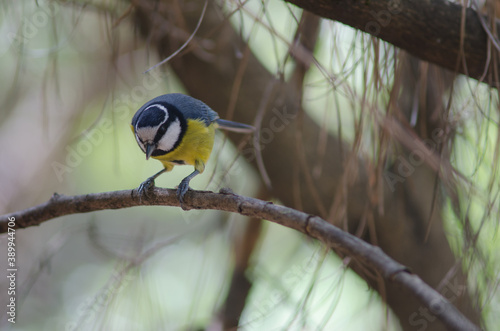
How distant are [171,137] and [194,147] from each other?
0.10 metres

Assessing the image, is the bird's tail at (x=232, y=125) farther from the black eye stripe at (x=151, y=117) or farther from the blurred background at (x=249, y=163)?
the black eye stripe at (x=151, y=117)

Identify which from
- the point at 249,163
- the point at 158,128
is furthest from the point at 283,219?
the point at 249,163

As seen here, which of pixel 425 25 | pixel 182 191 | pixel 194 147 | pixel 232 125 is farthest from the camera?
pixel 232 125

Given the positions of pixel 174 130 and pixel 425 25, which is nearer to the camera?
pixel 425 25

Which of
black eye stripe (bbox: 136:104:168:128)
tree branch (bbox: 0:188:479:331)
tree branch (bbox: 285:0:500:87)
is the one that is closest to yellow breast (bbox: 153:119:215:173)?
black eye stripe (bbox: 136:104:168:128)

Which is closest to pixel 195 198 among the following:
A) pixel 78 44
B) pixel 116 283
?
pixel 116 283

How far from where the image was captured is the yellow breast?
1601mm

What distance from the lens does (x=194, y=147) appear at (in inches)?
63.8

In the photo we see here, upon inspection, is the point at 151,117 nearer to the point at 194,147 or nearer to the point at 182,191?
the point at 194,147

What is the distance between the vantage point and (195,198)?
1.13 metres

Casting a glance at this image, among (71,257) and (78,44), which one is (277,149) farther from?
(71,257)

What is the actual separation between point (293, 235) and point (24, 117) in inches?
60.5

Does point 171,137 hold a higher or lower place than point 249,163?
higher

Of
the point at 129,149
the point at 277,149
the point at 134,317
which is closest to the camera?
the point at 134,317
